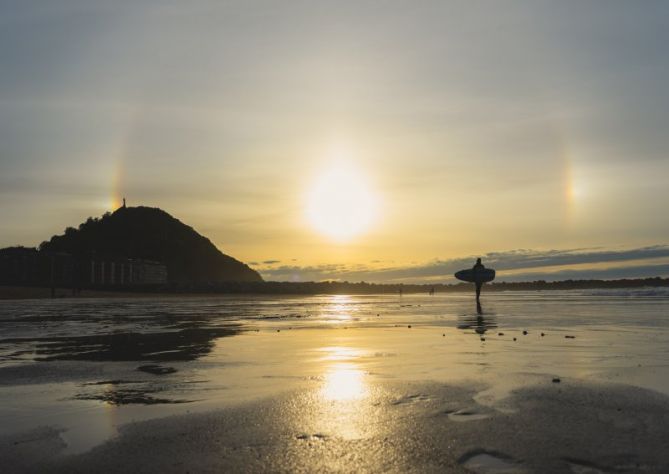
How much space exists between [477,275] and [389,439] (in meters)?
42.2

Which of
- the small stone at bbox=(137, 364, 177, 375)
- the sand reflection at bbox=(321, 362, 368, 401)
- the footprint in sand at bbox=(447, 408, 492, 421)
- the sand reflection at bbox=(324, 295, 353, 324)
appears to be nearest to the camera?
the footprint in sand at bbox=(447, 408, 492, 421)

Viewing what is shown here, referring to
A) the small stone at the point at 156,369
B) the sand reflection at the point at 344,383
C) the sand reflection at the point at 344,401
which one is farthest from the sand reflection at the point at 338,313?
the sand reflection at the point at 344,401

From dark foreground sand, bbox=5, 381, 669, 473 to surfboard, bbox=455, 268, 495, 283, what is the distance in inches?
1545

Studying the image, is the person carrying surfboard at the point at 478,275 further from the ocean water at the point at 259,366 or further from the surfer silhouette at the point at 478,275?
the ocean water at the point at 259,366

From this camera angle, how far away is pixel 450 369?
39.7 ft

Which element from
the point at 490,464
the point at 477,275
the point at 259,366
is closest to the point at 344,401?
the point at 490,464

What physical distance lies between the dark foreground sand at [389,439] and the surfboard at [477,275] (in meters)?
39.2

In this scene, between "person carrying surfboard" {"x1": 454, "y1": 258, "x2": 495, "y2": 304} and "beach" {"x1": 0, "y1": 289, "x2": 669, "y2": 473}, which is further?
"person carrying surfboard" {"x1": 454, "y1": 258, "x2": 495, "y2": 304}

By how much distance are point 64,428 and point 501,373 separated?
7.94m

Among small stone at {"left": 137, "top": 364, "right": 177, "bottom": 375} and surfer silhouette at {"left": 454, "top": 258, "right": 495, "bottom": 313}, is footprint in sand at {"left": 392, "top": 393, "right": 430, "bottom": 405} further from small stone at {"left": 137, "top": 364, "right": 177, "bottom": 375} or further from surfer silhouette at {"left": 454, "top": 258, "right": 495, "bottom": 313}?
surfer silhouette at {"left": 454, "top": 258, "right": 495, "bottom": 313}

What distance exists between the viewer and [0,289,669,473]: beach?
598 cm

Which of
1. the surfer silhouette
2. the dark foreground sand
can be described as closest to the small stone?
the dark foreground sand

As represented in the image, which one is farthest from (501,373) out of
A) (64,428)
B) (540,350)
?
(64,428)

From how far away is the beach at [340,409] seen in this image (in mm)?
5980
